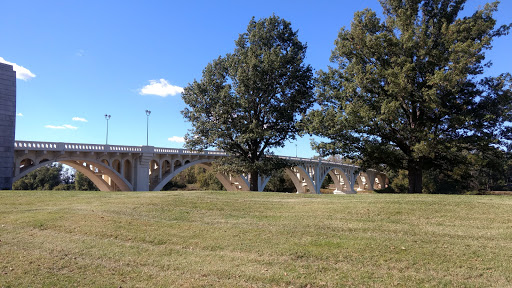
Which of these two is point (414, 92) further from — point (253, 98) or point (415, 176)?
point (253, 98)

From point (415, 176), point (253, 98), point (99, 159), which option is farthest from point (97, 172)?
point (415, 176)

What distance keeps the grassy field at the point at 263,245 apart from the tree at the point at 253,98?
1129cm

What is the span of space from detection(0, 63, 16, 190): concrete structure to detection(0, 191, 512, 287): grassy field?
490 inches

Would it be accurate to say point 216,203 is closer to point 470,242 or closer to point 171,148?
point 470,242

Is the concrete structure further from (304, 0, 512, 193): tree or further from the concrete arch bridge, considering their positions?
(304, 0, 512, 193): tree

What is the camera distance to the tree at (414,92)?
1655cm

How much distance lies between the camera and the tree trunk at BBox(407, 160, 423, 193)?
19406 mm

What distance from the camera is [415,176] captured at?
19734 mm

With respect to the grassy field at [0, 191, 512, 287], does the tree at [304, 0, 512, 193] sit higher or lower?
higher

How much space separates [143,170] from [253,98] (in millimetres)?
17919

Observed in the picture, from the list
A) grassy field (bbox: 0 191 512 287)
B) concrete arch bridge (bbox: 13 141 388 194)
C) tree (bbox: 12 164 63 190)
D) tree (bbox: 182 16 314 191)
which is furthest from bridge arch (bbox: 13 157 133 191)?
tree (bbox: 12 164 63 190)

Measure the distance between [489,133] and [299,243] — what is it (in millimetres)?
14655

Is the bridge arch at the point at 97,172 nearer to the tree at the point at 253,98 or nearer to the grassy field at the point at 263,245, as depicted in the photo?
the tree at the point at 253,98

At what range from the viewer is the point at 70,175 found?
329 feet
